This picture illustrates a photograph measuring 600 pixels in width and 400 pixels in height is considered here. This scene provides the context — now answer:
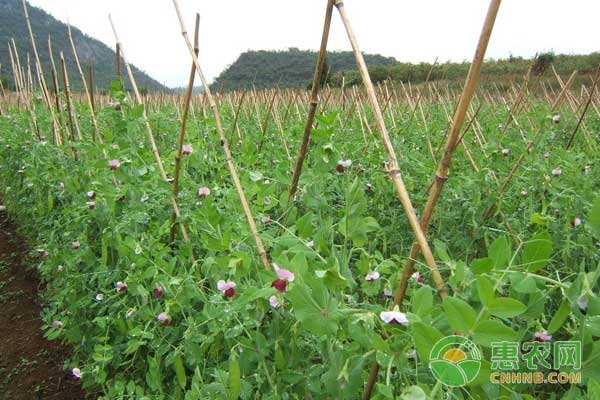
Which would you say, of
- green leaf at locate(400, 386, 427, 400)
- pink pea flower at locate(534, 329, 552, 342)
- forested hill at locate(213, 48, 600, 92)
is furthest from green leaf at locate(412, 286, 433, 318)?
forested hill at locate(213, 48, 600, 92)

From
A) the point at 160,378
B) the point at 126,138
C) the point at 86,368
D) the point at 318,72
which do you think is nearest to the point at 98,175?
the point at 126,138

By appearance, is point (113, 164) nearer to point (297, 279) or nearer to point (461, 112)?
point (297, 279)

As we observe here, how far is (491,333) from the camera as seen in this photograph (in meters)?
0.43

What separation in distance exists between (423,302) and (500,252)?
0.39ft

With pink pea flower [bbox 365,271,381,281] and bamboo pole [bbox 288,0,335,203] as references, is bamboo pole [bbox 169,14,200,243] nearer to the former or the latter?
bamboo pole [bbox 288,0,335,203]

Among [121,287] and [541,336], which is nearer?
[541,336]

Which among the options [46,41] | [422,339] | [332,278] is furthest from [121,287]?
[46,41]

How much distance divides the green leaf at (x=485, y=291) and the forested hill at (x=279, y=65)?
23.7 meters

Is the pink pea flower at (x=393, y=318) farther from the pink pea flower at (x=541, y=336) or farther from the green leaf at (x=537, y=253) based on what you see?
the pink pea flower at (x=541, y=336)

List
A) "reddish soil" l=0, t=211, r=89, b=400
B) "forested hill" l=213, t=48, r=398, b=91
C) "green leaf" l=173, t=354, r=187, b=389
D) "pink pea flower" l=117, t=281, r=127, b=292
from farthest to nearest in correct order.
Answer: "forested hill" l=213, t=48, r=398, b=91, "reddish soil" l=0, t=211, r=89, b=400, "pink pea flower" l=117, t=281, r=127, b=292, "green leaf" l=173, t=354, r=187, b=389

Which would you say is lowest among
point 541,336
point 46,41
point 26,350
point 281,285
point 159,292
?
point 26,350

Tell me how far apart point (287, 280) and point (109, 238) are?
0.97m

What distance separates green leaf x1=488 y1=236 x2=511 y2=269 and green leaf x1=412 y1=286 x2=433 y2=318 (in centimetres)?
9

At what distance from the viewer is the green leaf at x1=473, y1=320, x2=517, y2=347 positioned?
419mm
